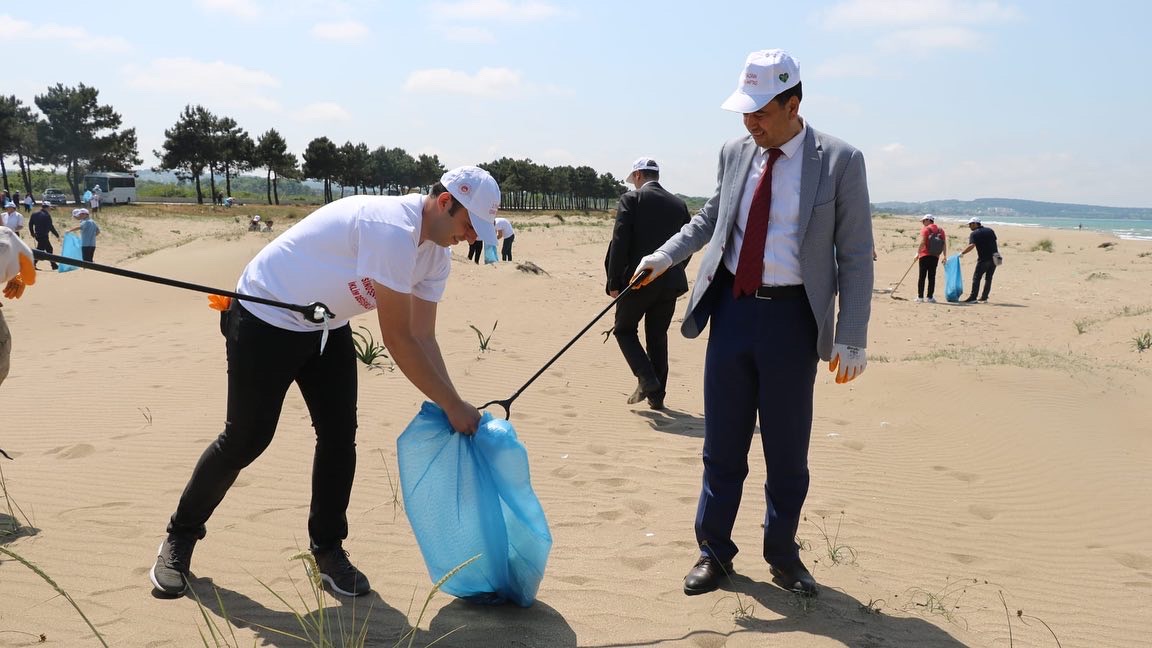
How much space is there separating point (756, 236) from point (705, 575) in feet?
4.23

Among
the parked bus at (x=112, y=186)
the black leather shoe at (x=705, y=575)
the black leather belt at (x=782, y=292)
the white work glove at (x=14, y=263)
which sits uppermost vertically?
the parked bus at (x=112, y=186)

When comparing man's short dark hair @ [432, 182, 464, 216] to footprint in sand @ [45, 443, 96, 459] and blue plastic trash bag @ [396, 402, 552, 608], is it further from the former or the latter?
footprint in sand @ [45, 443, 96, 459]

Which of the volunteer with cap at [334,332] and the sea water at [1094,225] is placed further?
the sea water at [1094,225]

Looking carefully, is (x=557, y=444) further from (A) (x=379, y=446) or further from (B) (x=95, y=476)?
(B) (x=95, y=476)

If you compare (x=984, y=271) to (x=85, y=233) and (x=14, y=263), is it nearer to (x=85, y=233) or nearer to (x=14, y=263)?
(x=14, y=263)

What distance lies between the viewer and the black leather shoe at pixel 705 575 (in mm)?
3256

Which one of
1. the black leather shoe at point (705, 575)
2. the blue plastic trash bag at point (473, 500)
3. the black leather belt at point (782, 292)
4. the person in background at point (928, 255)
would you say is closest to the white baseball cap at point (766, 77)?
the black leather belt at point (782, 292)

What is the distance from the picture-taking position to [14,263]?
291 cm

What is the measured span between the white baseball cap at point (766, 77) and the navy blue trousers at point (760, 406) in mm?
656

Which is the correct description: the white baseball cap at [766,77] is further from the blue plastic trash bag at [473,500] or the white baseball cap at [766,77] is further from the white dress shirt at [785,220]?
the blue plastic trash bag at [473,500]

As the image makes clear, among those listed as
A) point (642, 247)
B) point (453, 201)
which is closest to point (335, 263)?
point (453, 201)

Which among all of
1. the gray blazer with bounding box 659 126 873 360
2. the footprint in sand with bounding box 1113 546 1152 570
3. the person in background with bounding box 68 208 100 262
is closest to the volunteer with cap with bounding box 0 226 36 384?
the gray blazer with bounding box 659 126 873 360

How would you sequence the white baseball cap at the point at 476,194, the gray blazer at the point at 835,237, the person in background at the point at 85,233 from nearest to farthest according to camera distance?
the white baseball cap at the point at 476,194 → the gray blazer at the point at 835,237 → the person in background at the point at 85,233

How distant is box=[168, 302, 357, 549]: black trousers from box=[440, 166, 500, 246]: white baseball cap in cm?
69
